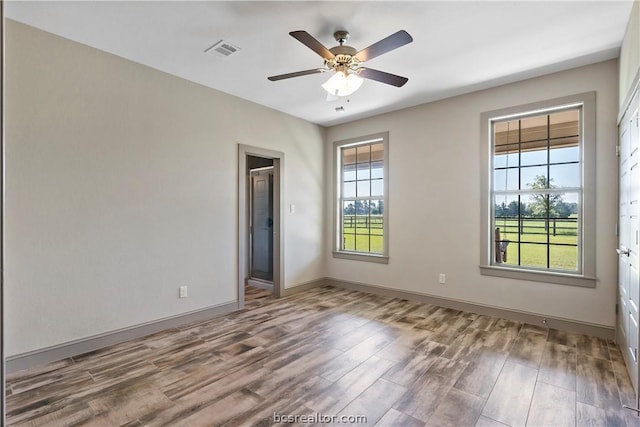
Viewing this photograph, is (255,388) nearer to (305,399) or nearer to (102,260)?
(305,399)

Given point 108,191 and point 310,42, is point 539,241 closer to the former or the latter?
point 310,42

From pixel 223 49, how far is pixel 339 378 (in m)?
3.04

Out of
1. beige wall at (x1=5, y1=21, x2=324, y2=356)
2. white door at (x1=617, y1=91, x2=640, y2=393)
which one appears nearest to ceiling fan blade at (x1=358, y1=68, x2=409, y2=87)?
white door at (x1=617, y1=91, x2=640, y2=393)

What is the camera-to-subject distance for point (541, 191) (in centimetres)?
360

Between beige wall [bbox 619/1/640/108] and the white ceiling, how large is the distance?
3.5 inches

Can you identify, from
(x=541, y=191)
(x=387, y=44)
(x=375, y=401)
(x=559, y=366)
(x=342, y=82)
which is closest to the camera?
(x=375, y=401)

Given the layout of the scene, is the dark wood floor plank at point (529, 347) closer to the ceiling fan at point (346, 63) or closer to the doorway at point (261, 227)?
the ceiling fan at point (346, 63)

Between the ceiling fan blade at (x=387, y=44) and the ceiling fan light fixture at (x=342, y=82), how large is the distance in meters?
0.22

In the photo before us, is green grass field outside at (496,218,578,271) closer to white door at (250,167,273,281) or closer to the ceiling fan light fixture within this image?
the ceiling fan light fixture

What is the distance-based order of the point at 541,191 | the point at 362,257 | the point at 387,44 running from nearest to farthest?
the point at 387,44 → the point at 541,191 → the point at 362,257

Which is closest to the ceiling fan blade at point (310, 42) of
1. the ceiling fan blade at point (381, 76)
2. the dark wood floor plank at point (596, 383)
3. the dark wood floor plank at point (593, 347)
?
the ceiling fan blade at point (381, 76)

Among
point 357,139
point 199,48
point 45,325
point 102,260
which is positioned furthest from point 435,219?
point 45,325

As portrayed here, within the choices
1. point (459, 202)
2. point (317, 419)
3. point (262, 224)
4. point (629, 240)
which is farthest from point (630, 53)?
point (262, 224)

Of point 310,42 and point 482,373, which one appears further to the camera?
point 482,373
